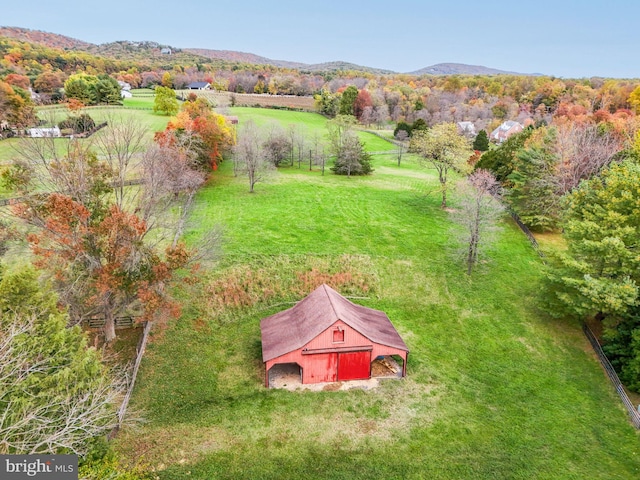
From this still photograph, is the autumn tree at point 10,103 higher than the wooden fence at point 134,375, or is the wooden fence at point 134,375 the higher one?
the autumn tree at point 10,103

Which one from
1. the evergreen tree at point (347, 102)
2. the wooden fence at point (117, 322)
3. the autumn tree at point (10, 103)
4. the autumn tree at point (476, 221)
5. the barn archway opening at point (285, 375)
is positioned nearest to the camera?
the barn archway opening at point (285, 375)

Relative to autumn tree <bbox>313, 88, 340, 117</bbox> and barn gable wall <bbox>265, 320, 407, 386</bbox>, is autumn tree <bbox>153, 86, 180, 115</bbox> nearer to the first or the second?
autumn tree <bbox>313, 88, 340, 117</bbox>

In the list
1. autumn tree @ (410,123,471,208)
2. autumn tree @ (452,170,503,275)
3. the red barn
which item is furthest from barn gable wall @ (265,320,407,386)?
autumn tree @ (410,123,471,208)

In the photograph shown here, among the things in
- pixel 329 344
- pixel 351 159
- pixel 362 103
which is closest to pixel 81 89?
pixel 351 159

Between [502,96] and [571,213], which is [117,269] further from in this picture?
[502,96]

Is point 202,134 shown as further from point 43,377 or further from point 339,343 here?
point 43,377

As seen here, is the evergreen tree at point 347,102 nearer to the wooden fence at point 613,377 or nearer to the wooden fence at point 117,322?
the wooden fence at point 613,377

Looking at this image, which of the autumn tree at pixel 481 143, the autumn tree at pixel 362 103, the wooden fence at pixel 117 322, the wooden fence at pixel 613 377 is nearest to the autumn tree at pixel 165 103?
the autumn tree at pixel 362 103
